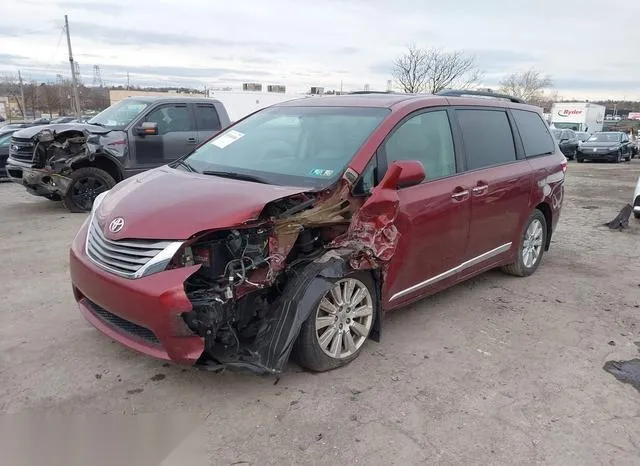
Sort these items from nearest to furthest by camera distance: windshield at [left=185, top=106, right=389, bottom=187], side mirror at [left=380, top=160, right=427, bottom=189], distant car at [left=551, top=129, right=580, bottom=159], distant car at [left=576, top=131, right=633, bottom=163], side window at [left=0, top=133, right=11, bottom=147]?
side mirror at [left=380, top=160, right=427, bottom=189] → windshield at [left=185, top=106, right=389, bottom=187] → side window at [left=0, top=133, right=11, bottom=147] → distant car at [left=576, top=131, right=633, bottom=163] → distant car at [left=551, top=129, right=580, bottom=159]

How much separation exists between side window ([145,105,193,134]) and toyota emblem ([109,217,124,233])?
21.5 ft

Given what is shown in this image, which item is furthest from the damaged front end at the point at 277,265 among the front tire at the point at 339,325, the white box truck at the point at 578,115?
the white box truck at the point at 578,115

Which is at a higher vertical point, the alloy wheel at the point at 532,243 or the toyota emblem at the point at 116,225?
the toyota emblem at the point at 116,225

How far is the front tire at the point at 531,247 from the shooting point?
5484 mm

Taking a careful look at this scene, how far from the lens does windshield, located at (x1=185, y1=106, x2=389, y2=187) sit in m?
3.76

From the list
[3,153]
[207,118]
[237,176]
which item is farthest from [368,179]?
[3,153]

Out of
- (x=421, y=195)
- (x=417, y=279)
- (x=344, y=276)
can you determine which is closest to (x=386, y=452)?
(x=344, y=276)

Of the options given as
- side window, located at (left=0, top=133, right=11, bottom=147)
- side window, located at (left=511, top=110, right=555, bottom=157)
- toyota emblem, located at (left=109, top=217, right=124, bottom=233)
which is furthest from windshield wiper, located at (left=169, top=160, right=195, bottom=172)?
side window, located at (left=0, top=133, right=11, bottom=147)

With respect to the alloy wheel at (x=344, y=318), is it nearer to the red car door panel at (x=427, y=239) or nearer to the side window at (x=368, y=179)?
the red car door panel at (x=427, y=239)

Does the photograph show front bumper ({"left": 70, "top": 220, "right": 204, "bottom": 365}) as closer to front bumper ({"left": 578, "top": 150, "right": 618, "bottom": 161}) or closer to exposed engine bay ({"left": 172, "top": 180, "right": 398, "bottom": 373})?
exposed engine bay ({"left": 172, "top": 180, "right": 398, "bottom": 373})

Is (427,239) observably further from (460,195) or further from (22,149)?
(22,149)

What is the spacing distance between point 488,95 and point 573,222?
14.5ft

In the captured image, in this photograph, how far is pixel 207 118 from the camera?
Answer: 10047mm

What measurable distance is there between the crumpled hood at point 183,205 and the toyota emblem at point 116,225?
23 mm
